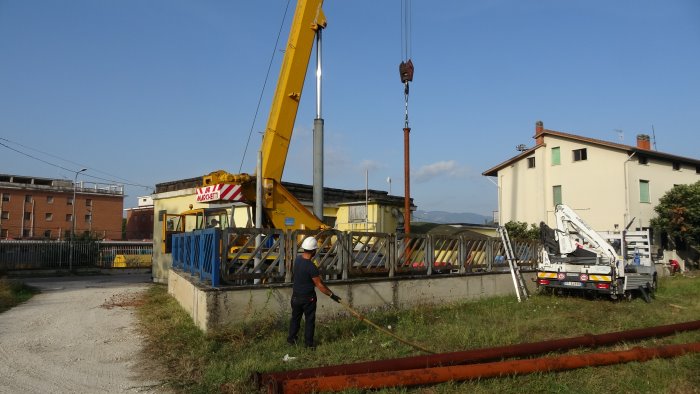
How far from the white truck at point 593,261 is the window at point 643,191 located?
14614 millimetres

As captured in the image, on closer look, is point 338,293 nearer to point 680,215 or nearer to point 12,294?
point 12,294

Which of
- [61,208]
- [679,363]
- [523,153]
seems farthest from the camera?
[61,208]

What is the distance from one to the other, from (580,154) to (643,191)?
392cm

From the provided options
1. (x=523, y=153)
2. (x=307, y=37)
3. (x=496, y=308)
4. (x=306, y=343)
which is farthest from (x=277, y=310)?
(x=523, y=153)

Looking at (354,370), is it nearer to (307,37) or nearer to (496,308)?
(496,308)

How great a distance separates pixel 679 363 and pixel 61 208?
69652 millimetres

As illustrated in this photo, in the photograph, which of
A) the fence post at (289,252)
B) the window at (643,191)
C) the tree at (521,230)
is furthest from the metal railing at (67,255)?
the window at (643,191)

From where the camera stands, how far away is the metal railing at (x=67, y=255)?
3183cm

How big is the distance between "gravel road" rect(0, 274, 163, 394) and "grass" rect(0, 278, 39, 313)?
41 cm

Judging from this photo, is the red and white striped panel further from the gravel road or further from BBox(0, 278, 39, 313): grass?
BBox(0, 278, 39, 313): grass

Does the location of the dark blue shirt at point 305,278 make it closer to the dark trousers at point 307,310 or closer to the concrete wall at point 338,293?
the dark trousers at point 307,310

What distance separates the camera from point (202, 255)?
10133mm

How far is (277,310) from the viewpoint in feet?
29.2

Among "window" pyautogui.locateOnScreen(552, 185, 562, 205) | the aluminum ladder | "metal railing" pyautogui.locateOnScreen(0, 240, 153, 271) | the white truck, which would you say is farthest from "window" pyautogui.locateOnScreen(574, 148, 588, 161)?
"metal railing" pyautogui.locateOnScreen(0, 240, 153, 271)
